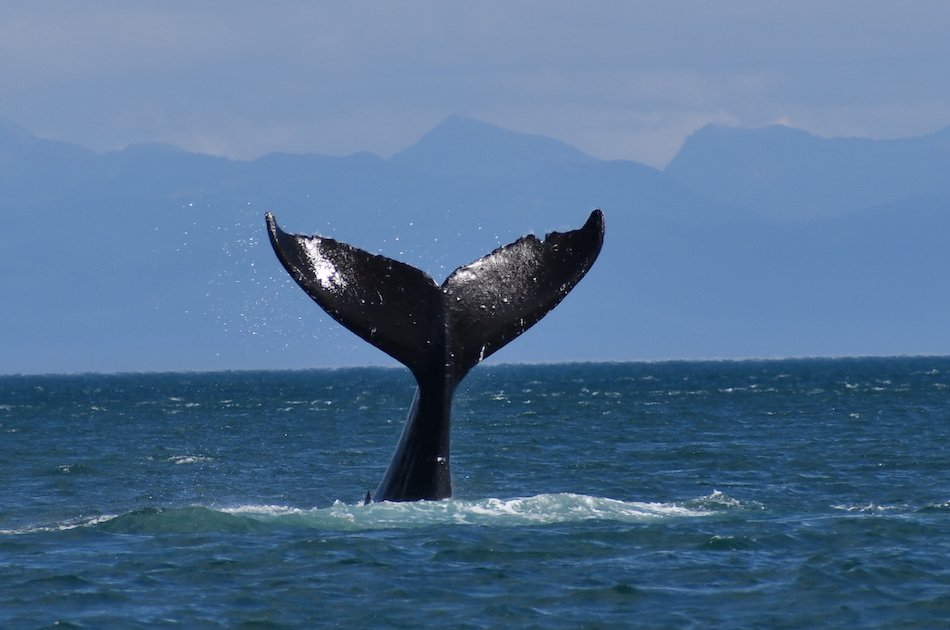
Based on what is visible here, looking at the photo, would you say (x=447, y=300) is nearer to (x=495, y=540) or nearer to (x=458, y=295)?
(x=458, y=295)

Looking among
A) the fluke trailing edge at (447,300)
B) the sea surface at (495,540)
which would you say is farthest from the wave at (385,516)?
the fluke trailing edge at (447,300)

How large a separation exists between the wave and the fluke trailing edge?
1487 mm

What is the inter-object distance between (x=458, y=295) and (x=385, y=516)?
2.72 m

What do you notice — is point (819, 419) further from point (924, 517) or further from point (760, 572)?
point (760, 572)

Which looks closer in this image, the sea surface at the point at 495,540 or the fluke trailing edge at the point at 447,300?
the sea surface at the point at 495,540

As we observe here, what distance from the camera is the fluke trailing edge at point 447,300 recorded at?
1431cm

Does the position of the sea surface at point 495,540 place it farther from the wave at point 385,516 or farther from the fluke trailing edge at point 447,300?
the fluke trailing edge at point 447,300

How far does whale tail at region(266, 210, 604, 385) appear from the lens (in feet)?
47.0

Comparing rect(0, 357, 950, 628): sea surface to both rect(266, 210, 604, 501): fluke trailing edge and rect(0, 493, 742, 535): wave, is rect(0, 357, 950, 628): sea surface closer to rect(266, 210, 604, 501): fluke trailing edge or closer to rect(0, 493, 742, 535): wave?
rect(0, 493, 742, 535): wave

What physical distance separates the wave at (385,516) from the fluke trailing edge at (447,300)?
1487 millimetres

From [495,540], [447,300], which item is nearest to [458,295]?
[447,300]

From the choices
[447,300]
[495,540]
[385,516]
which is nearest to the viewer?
[447,300]

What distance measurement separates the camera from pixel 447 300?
14727 mm

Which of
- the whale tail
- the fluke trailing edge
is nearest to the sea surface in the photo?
the fluke trailing edge
